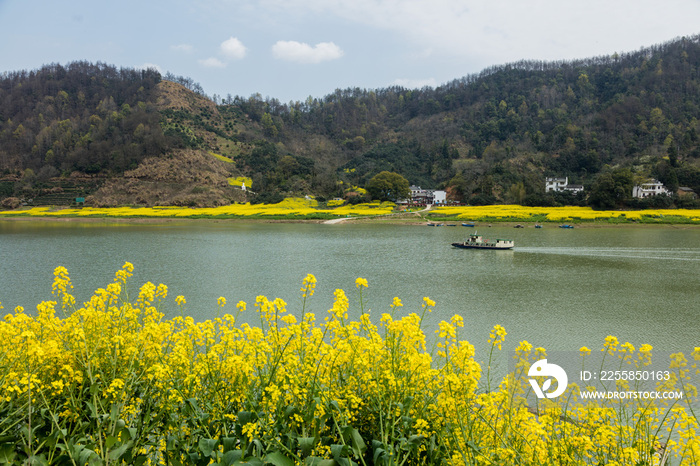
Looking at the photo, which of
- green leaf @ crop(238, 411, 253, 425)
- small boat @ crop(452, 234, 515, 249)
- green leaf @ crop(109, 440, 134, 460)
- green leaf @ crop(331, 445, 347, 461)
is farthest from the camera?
small boat @ crop(452, 234, 515, 249)

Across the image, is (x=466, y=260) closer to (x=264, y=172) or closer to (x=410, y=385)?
(x=410, y=385)

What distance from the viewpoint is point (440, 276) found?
18406 millimetres

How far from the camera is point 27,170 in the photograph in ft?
239

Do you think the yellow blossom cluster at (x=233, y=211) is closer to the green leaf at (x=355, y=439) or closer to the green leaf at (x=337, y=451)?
the green leaf at (x=355, y=439)

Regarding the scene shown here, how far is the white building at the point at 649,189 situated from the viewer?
181ft

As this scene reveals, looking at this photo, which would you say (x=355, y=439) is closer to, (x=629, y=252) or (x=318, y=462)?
(x=318, y=462)

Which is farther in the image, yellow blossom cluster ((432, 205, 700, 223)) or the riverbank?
yellow blossom cluster ((432, 205, 700, 223))

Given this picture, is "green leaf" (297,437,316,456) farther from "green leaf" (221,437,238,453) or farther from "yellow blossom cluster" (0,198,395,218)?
"yellow blossom cluster" (0,198,395,218)

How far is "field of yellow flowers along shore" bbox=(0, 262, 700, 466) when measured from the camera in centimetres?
324

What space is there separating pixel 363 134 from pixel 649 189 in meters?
63.3

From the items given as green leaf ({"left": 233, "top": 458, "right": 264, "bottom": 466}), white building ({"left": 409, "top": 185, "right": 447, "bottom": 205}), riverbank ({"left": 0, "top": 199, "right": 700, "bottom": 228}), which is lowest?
green leaf ({"left": 233, "top": 458, "right": 264, "bottom": 466})

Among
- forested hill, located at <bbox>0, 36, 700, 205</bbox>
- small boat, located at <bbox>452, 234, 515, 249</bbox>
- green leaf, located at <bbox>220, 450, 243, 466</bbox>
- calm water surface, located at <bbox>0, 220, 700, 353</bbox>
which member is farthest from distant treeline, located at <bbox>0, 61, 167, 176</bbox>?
green leaf, located at <bbox>220, 450, 243, 466</bbox>

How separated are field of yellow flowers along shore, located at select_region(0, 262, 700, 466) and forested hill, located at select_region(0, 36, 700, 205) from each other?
54727 millimetres

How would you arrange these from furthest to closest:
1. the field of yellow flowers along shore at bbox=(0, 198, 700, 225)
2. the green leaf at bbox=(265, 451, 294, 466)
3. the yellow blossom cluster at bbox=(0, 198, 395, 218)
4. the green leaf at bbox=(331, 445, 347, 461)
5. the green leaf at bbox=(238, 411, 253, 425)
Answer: the yellow blossom cluster at bbox=(0, 198, 395, 218) → the field of yellow flowers along shore at bbox=(0, 198, 700, 225) → the green leaf at bbox=(238, 411, 253, 425) → the green leaf at bbox=(331, 445, 347, 461) → the green leaf at bbox=(265, 451, 294, 466)
